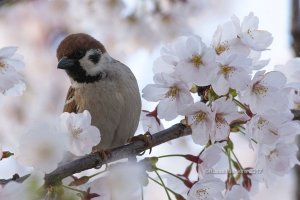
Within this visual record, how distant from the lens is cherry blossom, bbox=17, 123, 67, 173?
1657 millimetres

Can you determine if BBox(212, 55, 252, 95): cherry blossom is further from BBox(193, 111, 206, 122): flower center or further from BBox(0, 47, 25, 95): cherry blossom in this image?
BBox(0, 47, 25, 95): cherry blossom

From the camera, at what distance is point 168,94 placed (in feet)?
6.05

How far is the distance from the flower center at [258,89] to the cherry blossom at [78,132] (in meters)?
0.49

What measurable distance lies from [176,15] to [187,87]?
1.70 m

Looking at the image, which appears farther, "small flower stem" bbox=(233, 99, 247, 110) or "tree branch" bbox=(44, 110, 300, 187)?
"small flower stem" bbox=(233, 99, 247, 110)

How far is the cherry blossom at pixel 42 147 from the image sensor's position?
1.66 meters

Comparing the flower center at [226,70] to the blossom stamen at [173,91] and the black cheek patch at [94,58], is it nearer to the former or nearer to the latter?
the blossom stamen at [173,91]

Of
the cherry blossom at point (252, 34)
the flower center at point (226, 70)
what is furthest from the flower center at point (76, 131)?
the cherry blossom at point (252, 34)

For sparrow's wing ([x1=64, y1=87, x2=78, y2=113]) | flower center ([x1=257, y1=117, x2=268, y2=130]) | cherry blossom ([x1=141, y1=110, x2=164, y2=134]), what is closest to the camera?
flower center ([x1=257, y1=117, x2=268, y2=130])

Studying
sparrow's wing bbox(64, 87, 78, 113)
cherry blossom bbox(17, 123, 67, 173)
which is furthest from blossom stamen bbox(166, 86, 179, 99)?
sparrow's wing bbox(64, 87, 78, 113)

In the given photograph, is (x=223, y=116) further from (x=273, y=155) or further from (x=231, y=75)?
(x=273, y=155)

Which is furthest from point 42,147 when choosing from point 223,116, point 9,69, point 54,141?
point 223,116

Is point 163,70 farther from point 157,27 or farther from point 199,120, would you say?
point 157,27

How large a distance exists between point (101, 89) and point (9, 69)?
0.83 metres
